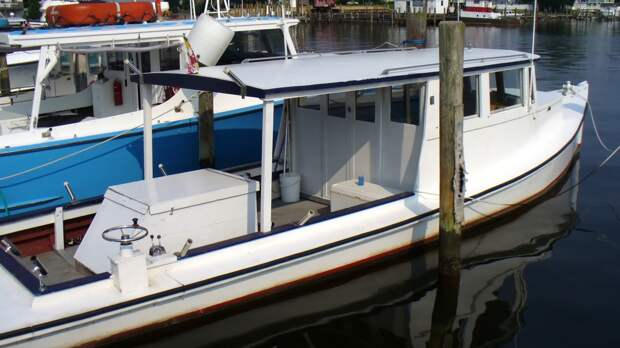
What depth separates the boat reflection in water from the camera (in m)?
7.33

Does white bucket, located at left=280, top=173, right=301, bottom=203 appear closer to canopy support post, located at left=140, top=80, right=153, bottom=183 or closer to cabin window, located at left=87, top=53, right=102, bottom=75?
canopy support post, located at left=140, top=80, right=153, bottom=183

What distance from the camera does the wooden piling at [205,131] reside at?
1078cm

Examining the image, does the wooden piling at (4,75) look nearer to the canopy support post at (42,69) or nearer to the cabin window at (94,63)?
the cabin window at (94,63)

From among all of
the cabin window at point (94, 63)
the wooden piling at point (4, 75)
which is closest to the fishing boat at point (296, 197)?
the cabin window at point (94, 63)

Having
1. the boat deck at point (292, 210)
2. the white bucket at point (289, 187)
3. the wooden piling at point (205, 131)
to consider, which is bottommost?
the boat deck at point (292, 210)

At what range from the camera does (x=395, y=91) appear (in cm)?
874

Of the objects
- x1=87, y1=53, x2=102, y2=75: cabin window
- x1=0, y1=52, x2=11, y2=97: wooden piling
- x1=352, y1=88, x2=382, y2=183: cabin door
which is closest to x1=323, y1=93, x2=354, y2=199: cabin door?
x1=352, y1=88, x2=382, y2=183: cabin door

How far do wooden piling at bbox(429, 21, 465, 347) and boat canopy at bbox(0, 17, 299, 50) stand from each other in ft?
18.3

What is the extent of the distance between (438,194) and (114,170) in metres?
5.39

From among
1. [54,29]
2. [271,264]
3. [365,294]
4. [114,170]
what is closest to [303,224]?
[271,264]

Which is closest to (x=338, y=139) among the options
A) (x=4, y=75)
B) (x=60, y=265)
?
(x=60, y=265)

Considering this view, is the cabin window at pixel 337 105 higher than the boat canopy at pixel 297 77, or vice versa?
the boat canopy at pixel 297 77

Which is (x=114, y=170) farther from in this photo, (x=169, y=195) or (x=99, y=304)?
(x=99, y=304)

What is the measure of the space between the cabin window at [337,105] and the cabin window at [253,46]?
12.5ft
